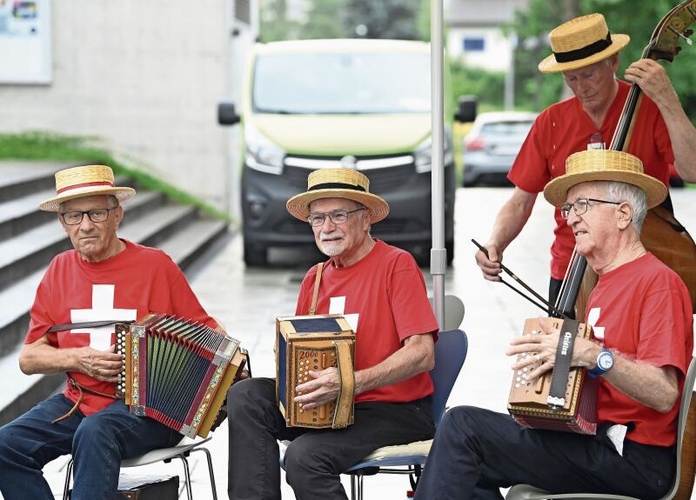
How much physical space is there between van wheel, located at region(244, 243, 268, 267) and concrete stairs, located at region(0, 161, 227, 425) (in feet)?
1.81

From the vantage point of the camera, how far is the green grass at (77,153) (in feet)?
51.7

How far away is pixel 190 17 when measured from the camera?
55.8ft

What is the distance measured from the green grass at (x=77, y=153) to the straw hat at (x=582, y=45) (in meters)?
11.2

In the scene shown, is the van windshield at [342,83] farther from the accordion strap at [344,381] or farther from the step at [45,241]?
the accordion strap at [344,381]

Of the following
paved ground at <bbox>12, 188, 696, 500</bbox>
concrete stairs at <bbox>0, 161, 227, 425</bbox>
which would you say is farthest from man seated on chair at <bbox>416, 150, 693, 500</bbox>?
concrete stairs at <bbox>0, 161, 227, 425</bbox>

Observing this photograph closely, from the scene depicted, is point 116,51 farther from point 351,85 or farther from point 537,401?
point 537,401

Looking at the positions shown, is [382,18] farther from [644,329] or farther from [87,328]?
[644,329]

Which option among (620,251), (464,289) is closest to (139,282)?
(620,251)

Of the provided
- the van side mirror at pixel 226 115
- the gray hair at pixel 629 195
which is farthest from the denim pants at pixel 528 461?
the van side mirror at pixel 226 115

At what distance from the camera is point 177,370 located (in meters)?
4.44

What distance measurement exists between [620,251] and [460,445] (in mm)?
752

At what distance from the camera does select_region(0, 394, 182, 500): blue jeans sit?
14.4ft

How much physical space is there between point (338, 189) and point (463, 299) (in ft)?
22.1

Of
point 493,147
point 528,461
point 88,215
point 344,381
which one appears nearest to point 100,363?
point 88,215
